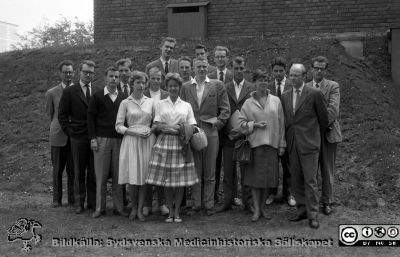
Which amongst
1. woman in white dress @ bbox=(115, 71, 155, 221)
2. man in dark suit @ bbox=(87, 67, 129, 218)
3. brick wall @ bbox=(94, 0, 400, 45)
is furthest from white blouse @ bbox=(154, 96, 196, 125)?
brick wall @ bbox=(94, 0, 400, 45)

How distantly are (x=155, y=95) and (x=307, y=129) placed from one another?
2.16 m

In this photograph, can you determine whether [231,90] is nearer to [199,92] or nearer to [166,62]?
[199,92]

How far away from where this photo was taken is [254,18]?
49.0ft

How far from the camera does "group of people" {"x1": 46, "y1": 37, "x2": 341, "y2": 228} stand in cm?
682

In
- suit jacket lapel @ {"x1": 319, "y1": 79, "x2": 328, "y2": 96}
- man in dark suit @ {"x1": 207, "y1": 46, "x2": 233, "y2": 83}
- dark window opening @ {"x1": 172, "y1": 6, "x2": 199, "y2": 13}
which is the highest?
dark window opening @ {"x1": 172, "y1": 6, "x2": 199, "y2": 13}

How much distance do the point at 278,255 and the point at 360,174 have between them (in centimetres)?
340

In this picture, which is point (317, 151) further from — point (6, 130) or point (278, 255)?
point (6, 130)

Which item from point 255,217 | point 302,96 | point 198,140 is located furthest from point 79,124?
point 302,96

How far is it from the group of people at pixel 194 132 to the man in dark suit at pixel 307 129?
1 cm

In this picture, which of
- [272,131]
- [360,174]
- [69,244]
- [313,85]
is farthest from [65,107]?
[360,174]

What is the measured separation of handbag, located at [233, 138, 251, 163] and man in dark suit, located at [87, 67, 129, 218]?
1645mm

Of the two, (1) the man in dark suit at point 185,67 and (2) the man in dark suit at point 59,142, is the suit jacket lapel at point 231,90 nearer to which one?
(1) the man in dark suit at point 185,67

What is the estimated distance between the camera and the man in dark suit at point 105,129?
7.15 meters

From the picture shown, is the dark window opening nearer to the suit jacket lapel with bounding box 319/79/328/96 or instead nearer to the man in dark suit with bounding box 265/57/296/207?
the man in dark suit with bounding box 265/57/296/207
